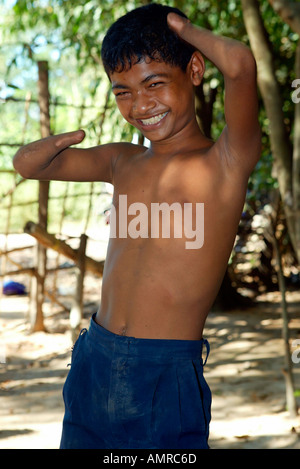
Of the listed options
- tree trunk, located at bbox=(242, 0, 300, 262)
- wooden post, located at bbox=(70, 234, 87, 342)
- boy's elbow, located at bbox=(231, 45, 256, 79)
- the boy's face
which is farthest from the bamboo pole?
boy's elbow, located at bbox=(231, 45, 256, 79)

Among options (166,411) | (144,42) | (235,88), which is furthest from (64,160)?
(166,411)

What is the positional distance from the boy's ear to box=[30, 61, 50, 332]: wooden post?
3.17 m

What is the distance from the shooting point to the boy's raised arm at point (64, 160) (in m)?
1.52

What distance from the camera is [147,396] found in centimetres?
137

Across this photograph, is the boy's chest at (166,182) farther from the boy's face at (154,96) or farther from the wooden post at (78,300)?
the wooden post at (78,300)

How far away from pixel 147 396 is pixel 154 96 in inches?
28.2

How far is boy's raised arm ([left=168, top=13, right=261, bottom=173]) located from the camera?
122 centimetres

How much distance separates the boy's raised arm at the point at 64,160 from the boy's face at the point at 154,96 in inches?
6.6

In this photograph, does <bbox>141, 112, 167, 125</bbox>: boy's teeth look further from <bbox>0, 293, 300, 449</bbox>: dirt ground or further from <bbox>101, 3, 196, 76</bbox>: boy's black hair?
<bbox>0, 293, 300, 449</bbox>: dirt ground

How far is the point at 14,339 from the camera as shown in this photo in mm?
4695

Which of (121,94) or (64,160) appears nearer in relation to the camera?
(121,94)

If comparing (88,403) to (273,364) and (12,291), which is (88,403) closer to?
(273,364)

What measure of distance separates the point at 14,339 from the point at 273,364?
2.07m

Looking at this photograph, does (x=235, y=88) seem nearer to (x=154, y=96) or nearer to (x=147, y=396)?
(x=154, y=96)
